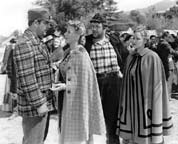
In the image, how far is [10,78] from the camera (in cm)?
402

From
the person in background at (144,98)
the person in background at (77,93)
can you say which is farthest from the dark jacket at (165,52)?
the person in background at (77,93)

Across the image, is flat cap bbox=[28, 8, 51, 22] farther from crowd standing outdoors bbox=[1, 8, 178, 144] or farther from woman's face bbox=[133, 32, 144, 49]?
woman's face bbox=[133, 32, 144, 49]

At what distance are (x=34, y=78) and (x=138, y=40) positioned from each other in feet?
3.96

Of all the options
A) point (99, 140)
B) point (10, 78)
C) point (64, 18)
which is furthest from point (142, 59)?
point (64, 18)

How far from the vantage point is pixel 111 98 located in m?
4.08

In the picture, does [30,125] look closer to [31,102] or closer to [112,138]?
[31,102]

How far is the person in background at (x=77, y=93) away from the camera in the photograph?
3.38 meters

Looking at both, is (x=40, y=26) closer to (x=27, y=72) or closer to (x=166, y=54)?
(x=27, y=72)

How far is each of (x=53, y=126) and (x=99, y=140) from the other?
125 cm

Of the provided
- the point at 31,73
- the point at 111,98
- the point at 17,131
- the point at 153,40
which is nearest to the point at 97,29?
the point at 111,98

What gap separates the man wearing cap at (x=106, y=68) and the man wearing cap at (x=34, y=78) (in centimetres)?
95

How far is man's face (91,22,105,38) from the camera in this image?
13.0ft

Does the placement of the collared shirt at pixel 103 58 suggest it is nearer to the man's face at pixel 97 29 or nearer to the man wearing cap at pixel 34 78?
the man's face at pixel 97 29

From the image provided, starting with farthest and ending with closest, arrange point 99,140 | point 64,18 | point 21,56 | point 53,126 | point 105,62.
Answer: point 64,18 → point 53,126 → point 99,140 → point 105,62 → point 21,56
